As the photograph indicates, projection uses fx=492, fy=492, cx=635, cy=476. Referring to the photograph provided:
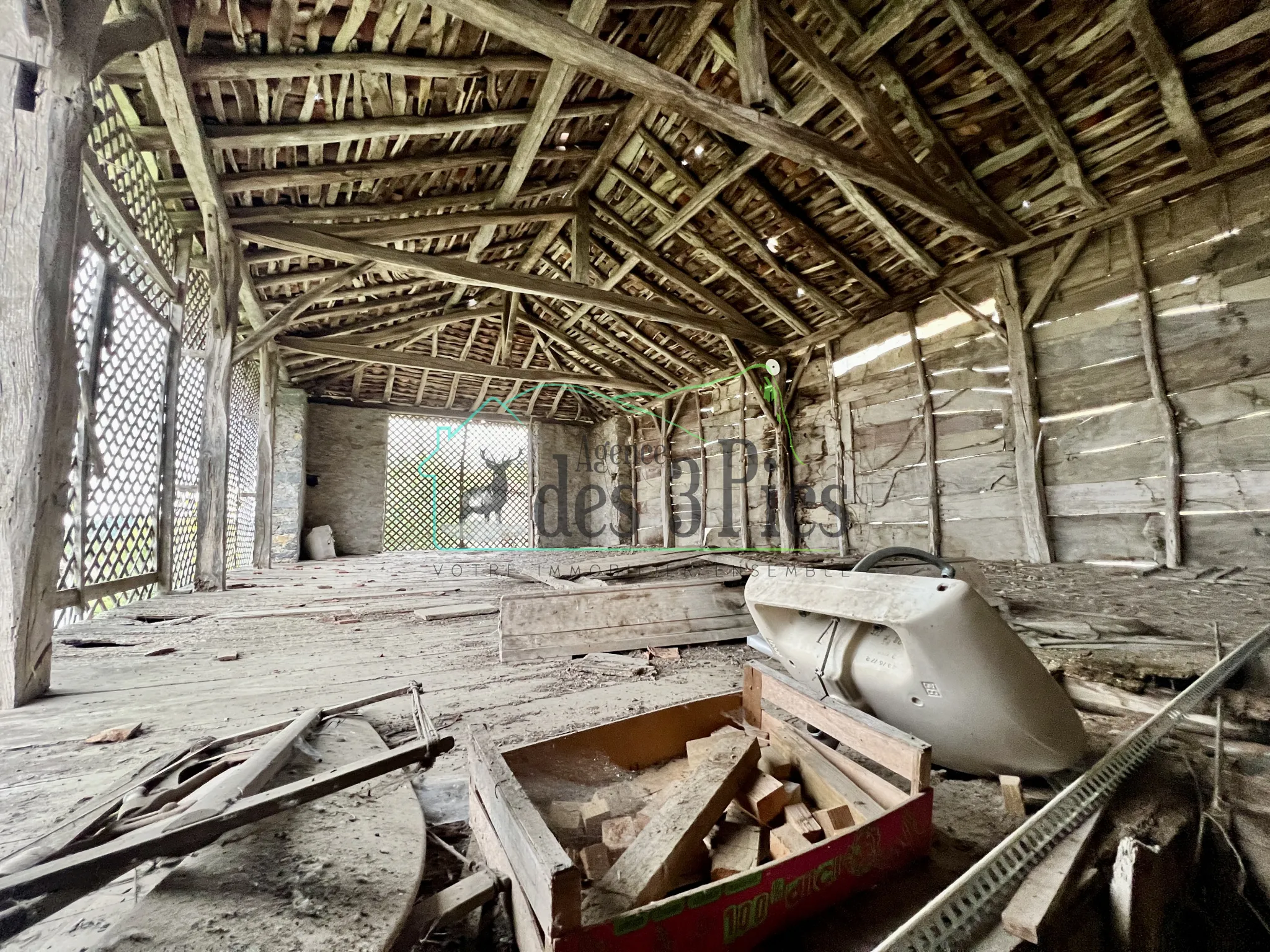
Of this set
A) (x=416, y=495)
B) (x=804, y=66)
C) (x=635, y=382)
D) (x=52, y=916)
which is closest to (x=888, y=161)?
(x=804, y=66)

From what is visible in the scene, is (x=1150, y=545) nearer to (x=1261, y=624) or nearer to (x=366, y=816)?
(x=1261, y=624)

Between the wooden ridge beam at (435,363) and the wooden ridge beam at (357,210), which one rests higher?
the wooden ridge beam at (357,210)

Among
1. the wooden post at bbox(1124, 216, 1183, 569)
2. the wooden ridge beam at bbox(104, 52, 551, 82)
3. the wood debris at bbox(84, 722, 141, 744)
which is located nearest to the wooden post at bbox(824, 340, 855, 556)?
the wooden post at bbox(1124, 216, 1183, 569)

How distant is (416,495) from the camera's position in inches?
466

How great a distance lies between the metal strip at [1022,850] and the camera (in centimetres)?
77

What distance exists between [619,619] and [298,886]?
2.08 metres

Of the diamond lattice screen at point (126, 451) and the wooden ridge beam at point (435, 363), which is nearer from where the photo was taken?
the diamond lattice screen at point (126, 451)

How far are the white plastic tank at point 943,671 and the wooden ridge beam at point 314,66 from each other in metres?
4.32

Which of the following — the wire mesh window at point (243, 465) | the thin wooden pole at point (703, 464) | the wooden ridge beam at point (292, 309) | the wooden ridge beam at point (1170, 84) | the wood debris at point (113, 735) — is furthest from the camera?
the thin wooden pole at point (703, 464)

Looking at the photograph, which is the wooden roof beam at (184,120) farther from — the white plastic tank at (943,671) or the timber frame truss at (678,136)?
the white plastic tank at (943,671)

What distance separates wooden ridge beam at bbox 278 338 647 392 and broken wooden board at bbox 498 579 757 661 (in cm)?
661

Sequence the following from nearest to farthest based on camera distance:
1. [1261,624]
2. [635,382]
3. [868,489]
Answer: [1261,624]
[868,489]
[635,382]

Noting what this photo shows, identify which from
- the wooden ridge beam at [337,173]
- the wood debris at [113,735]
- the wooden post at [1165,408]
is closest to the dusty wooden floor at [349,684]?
the wood debris at [113,735]

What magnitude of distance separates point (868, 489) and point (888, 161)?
155 inches
